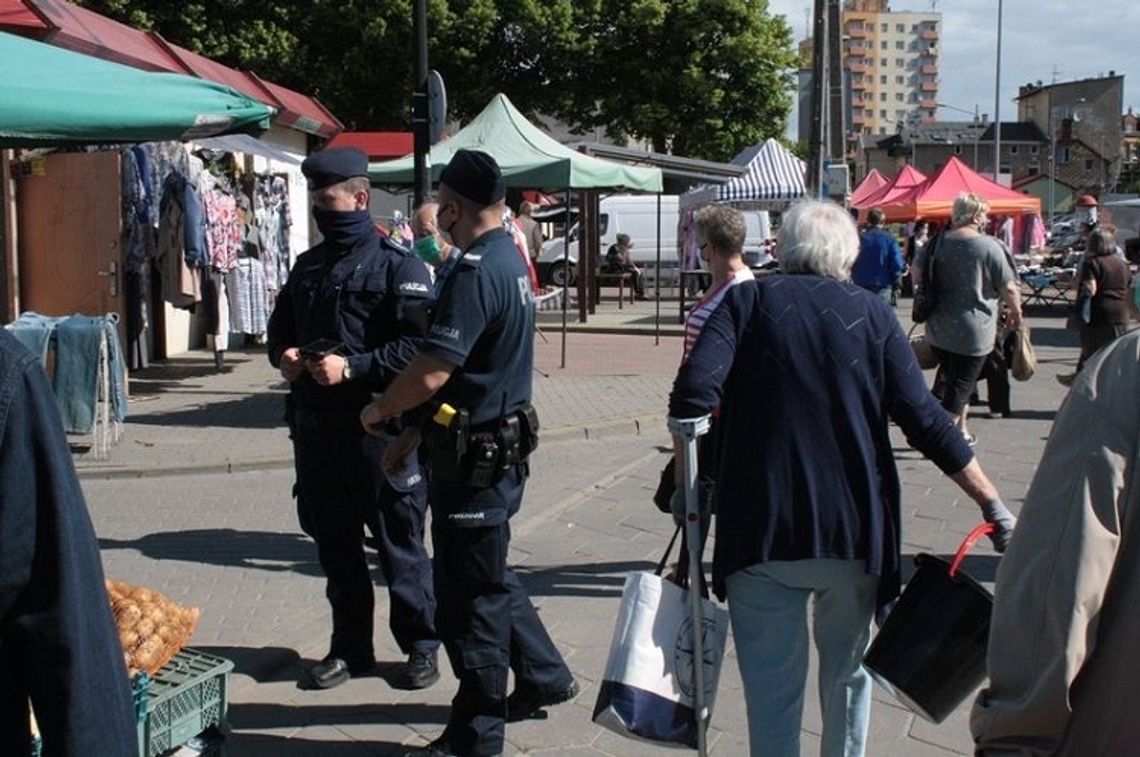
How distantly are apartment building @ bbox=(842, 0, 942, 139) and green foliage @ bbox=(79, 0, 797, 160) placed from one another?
15244 centimetres

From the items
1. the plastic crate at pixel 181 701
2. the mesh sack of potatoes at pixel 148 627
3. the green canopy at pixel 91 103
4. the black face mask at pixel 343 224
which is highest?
the green canopy at pixel 91 103

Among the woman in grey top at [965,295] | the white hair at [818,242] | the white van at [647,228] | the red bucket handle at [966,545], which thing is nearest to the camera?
the red bucket handle at [966,545]

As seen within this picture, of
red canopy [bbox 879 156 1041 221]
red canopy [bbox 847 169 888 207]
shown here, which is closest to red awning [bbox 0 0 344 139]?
red canopy [bbox 879 156 1041 221]

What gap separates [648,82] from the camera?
34750 millimetres

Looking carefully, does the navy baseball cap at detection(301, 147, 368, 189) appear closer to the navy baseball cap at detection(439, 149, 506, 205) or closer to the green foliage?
the navy baseball cap at detection(439, 149, 506, 205)

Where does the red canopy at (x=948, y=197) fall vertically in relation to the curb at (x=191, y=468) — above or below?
above

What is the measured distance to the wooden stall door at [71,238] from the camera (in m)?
12.3

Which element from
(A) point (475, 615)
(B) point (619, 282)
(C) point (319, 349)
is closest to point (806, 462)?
(A) point (475, 615)

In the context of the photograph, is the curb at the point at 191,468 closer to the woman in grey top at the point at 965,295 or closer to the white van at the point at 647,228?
the woman in grey top at the point at 965,295

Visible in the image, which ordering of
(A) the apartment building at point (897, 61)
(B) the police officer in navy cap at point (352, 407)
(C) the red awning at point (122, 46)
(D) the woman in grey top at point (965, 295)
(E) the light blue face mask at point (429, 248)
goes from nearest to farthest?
(B) the police officer in navy cap at point (352, 407) < (C) the red awning at point (122, 46) < (D) the woman in grey top at point (965, 295) < (E) the light blue face mask at point (429, 248) < (A) the apartment building at point (897, 61)

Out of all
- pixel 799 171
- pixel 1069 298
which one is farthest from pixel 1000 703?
pixel 1069 298

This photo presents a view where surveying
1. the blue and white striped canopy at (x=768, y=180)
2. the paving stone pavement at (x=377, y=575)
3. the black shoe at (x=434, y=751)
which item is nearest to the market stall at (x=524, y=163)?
the paving stone pavement at (x=377, y=575)

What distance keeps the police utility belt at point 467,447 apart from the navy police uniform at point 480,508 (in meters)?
0.02

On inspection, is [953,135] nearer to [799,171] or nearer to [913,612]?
[799,171]
